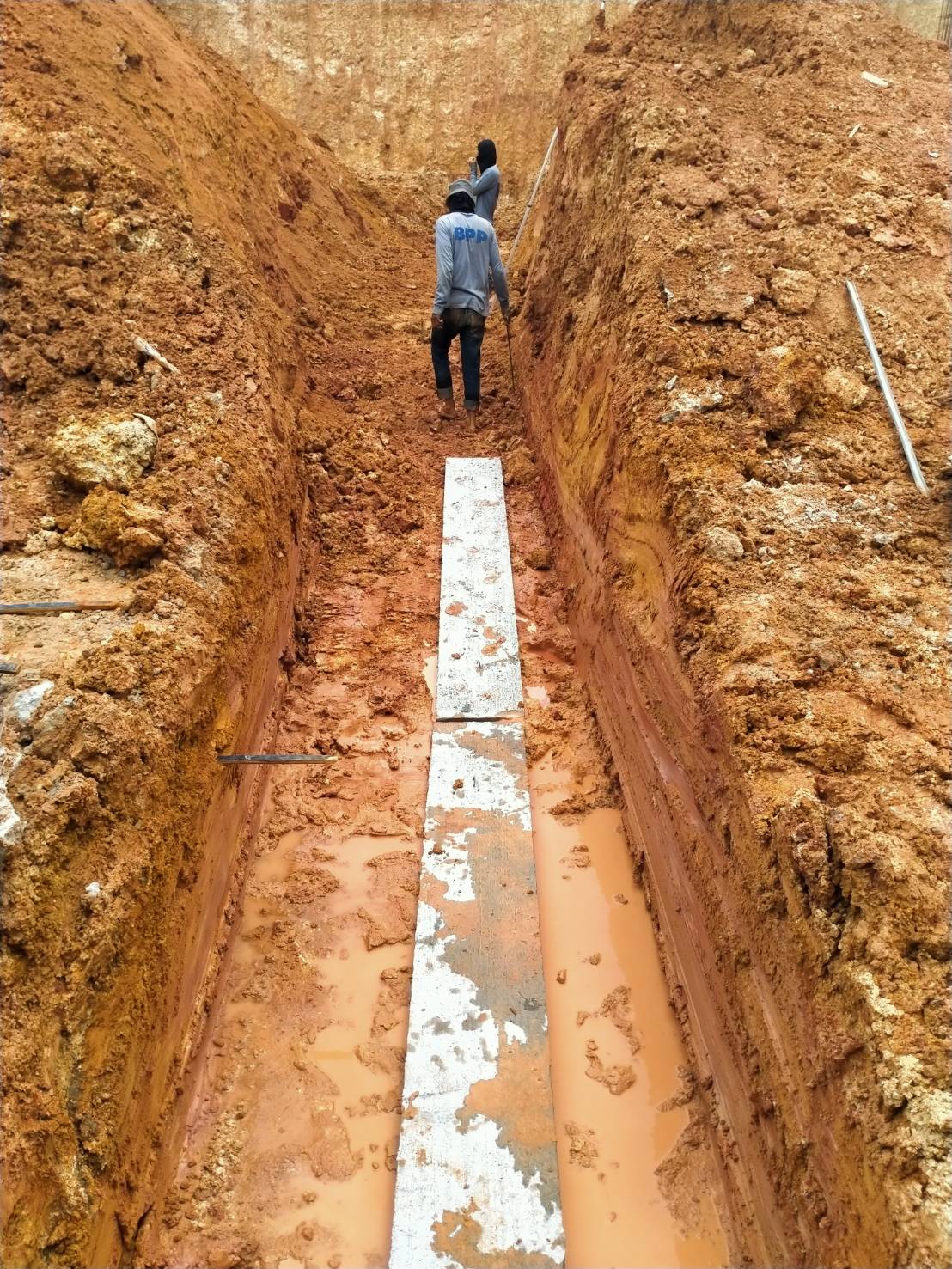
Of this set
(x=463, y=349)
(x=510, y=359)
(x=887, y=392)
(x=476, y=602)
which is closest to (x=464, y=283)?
(x=463, y=349)

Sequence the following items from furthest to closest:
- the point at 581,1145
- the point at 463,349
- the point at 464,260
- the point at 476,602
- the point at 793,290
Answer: the point at 463,349 < the point at 464,260 < the point at 476,602 < the point at 793,290 < the point at 581,1145

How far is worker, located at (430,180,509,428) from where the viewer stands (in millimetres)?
5891

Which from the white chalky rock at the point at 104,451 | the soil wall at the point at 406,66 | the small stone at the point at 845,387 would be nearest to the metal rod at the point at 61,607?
the white chalky rock at the point at 104,451

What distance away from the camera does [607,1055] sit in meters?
2.81

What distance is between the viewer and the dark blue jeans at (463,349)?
6.13 metres

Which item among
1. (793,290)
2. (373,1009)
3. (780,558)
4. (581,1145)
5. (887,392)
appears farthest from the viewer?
(793,290)

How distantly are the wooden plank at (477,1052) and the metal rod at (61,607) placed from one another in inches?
65.3

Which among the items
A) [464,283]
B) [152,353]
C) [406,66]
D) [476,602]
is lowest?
[476,602]

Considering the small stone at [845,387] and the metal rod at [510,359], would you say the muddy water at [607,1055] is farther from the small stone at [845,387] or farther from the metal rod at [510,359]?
the metal rod at [510,359]

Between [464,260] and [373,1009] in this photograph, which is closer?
[373,1009]

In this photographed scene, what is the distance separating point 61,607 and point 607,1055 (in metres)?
2.72

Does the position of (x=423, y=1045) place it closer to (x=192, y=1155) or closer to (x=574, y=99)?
(x=192, y=1155)

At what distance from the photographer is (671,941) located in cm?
305

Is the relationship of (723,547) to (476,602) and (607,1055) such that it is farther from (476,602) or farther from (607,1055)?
(607,1055)
